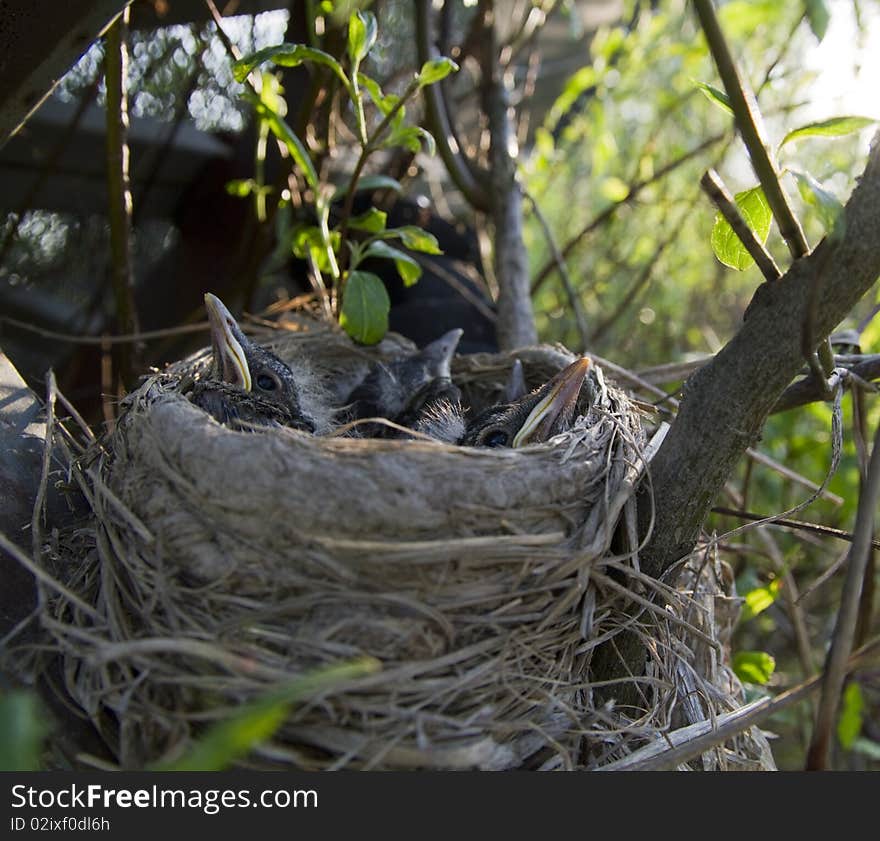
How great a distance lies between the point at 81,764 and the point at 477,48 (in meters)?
1.65

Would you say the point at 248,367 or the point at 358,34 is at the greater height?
the point at 358,34

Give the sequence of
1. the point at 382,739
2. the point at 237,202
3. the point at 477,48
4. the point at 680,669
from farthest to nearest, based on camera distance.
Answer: the point at 237,202 < the point at 477,48 < the point at 680,669 < the point at 382,739

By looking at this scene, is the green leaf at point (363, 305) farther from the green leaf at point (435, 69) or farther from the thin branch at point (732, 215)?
the thin branch at point (732, 215)

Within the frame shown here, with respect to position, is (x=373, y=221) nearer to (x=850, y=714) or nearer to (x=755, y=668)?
(x=755, y=668)

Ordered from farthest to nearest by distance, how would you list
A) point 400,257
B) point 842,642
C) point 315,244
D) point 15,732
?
point 315,244 < point 400,257 < point 842,642 < point 15,732

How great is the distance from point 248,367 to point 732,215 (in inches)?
32.5

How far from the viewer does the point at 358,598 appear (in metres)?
0.76

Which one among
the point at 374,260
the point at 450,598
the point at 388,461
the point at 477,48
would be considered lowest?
the point at 450,598

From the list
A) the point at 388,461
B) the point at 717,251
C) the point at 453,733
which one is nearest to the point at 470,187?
the point at 717,251

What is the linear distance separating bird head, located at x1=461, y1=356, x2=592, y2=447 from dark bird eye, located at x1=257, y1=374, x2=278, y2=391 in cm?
33

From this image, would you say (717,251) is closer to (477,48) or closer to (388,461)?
(388,461)

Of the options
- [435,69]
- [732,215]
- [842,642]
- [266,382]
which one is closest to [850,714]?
[842,642]

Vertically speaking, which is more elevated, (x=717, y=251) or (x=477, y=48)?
(x=477, y=48)

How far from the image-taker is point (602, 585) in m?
0.90
